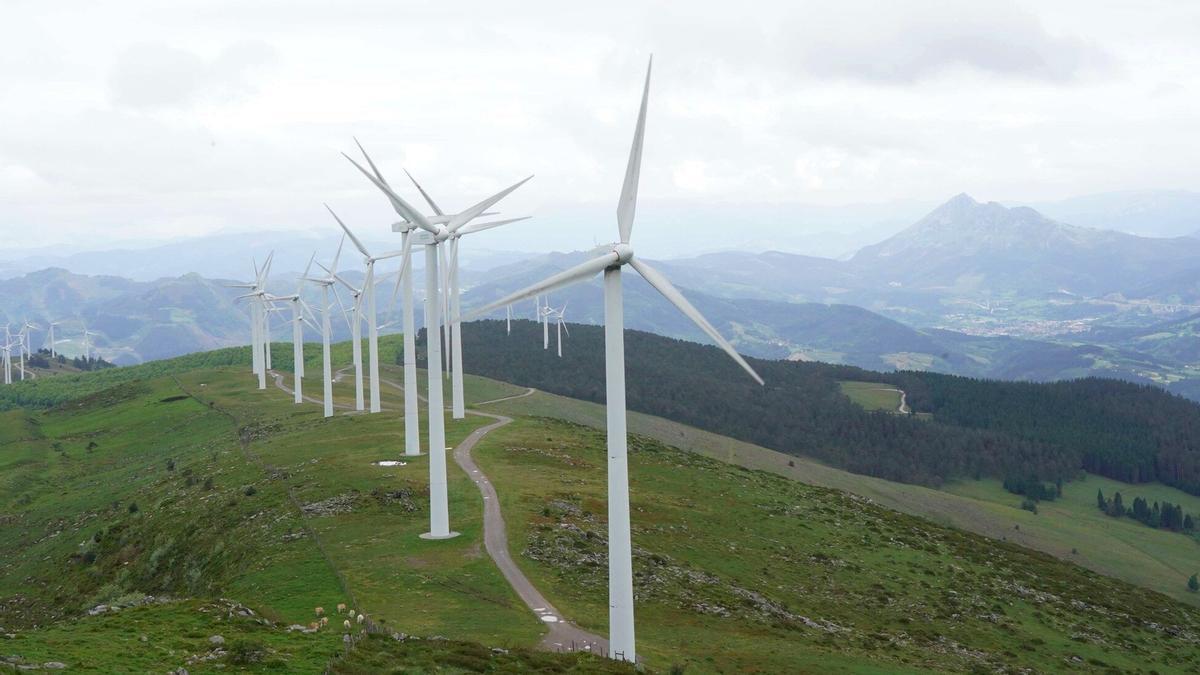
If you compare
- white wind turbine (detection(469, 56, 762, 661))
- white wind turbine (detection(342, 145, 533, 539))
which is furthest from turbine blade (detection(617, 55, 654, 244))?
white wind turbine (detection(342, 145, 533, 539))

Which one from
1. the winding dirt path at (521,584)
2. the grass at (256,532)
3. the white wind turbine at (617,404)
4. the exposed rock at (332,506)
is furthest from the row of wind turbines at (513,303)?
the exposed rock at (332,506)

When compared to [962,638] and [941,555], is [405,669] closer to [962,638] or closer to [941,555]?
[962,638]

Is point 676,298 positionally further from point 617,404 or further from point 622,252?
point 617,404

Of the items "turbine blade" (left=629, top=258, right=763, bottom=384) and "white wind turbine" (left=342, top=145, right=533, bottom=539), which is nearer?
"turbine blade" (left=629, top=258, right=763, bottom=384)

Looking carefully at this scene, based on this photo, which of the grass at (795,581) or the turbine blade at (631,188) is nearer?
the turbine blade at (631,188)

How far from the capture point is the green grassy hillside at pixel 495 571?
54.1 metres

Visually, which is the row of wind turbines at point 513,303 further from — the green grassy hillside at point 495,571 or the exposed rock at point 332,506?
the exposed rock at point 332,506

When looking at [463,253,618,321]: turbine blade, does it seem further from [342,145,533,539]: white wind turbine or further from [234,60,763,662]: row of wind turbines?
[342,145,533,539]: white wind turbine

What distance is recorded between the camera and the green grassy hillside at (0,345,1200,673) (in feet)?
177

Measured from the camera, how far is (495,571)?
228 feet

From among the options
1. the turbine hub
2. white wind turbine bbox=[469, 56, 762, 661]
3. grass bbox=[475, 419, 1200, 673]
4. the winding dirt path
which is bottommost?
grass bbox=[475, 419, 1200, 673]

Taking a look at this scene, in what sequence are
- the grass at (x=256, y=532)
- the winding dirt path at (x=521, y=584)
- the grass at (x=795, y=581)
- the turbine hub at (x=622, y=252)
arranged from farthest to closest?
1. the grass at (x=795, y=581)
2. the grass at (x=256, y=532)
3. the winding dirt path at (x=521, y=584)
4. the turbine hub at (x=622, y=252)

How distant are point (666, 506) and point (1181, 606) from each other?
64249 mm

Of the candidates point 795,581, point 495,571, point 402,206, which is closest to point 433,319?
point 402,206
